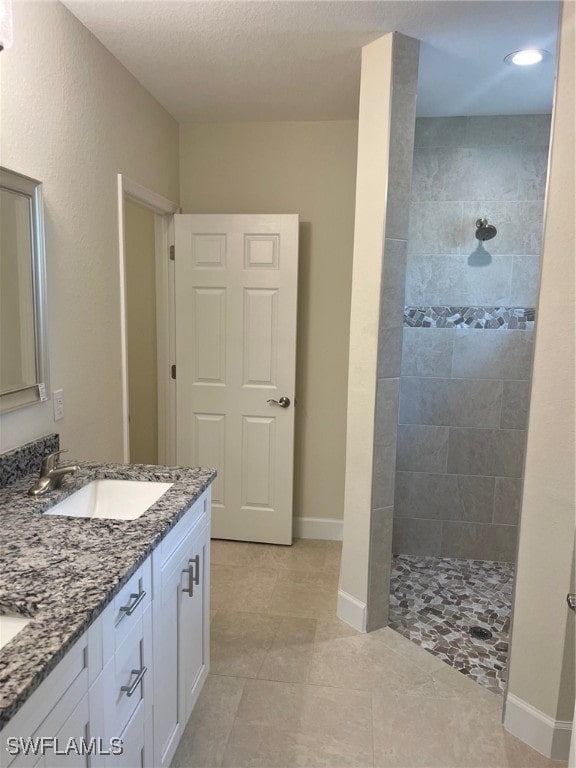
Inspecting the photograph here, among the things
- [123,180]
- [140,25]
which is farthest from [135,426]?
[140,25]

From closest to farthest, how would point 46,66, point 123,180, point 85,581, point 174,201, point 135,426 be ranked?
point 85,581 < point 46,66 < point 123,180 < point 174,201 < point 135,426

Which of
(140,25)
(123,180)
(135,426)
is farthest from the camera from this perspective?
(135,426)

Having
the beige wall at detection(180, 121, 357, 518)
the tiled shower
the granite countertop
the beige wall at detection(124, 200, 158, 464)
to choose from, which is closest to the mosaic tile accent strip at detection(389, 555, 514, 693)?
the tiled shower

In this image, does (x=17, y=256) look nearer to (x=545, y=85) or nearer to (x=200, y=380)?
(x=200, y=380)

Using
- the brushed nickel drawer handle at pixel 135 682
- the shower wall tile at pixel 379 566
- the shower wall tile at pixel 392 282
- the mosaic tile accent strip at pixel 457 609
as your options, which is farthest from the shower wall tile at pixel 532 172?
the brushed nickel drawer handle at pixel 135 682

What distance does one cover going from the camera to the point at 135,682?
135 centimetres

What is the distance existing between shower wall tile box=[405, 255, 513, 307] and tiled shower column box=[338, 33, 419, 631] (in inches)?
34.2

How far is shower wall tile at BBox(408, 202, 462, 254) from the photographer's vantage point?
308 cm

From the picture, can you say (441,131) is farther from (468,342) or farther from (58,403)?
(58,403)

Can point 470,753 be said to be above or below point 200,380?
below

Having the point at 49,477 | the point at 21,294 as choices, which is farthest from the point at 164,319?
the point at 49,477

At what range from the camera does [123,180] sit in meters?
2.57

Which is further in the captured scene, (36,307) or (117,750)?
(36,307)

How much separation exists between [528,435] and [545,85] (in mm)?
1819
